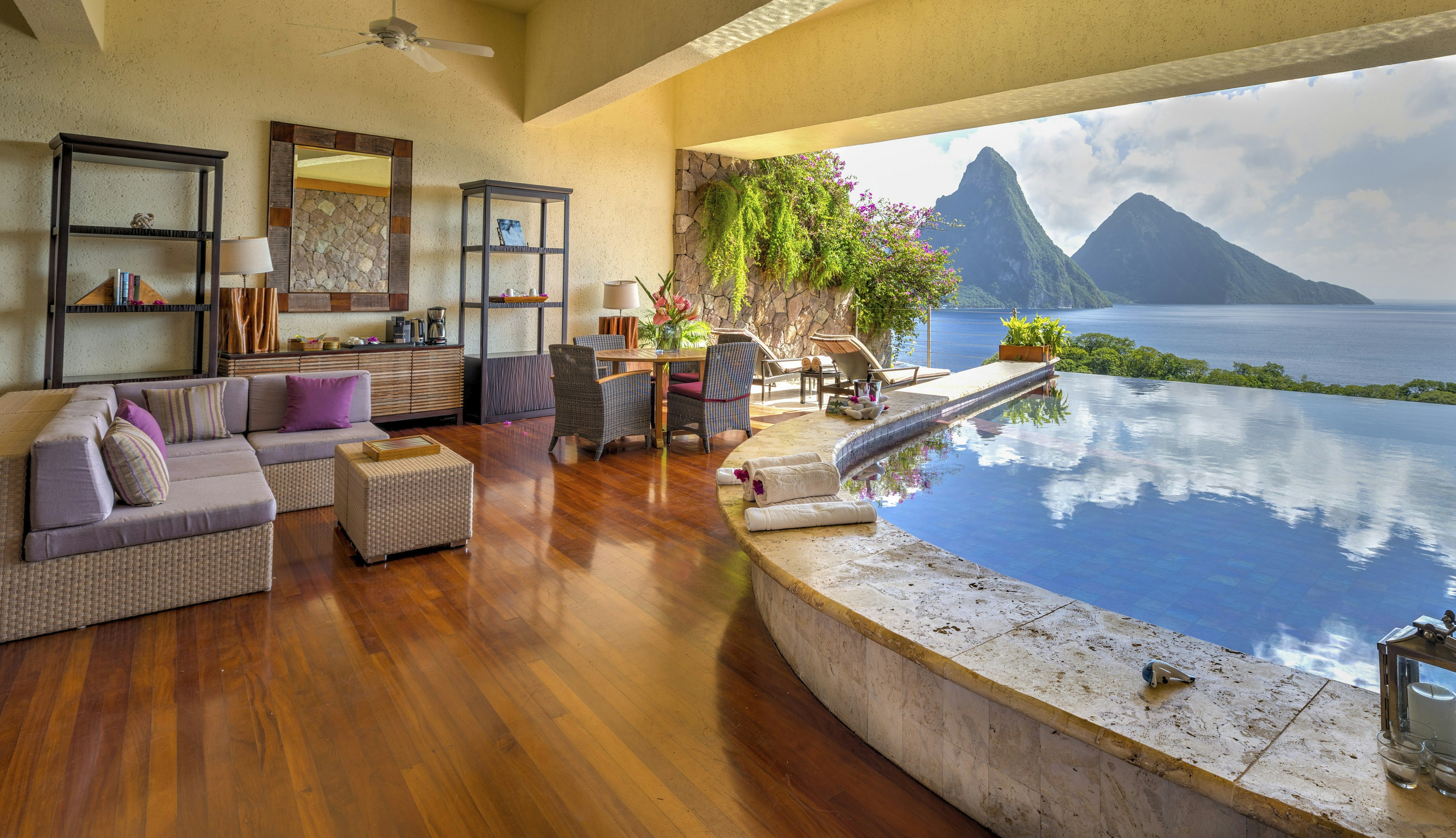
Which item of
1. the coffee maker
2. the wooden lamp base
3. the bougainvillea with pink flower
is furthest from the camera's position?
the bougainvillea with pink flower

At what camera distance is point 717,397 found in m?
5.91

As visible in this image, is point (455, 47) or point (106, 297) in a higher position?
point (455, 47)

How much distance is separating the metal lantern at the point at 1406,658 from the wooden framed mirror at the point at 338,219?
6.96 m

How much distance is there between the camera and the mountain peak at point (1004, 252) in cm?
1838

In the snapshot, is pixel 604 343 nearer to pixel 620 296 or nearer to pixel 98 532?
pixel 620 296

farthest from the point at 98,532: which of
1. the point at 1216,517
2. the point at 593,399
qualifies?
the point at 1216,517

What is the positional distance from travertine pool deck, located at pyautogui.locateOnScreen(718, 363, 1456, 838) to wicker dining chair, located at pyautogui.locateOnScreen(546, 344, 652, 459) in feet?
10.7

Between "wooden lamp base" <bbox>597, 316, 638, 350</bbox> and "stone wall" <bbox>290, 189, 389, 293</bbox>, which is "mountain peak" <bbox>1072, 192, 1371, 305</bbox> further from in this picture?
"stone wall" <bbox>290, 189, 389, 293</bbox>

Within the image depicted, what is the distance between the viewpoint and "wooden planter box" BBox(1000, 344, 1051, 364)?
9.60 m

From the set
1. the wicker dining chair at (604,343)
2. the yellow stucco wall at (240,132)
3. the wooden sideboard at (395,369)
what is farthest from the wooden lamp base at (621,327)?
the wooden sideboard at (395,369)

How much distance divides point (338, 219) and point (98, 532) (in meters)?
4.45

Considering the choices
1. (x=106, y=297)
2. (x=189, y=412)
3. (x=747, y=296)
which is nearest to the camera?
(x=189, y=412)

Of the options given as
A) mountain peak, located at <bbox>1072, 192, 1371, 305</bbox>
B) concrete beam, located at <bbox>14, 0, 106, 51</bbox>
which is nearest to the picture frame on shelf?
concrete beam, located at <bbox>14, 0, 106, 51</bbox>

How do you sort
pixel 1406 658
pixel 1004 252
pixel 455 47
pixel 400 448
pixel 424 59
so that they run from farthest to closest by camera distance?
1. pixel 1004 252
2. pixel 424 59
3. pixel 455 47
4. pixel 400 448
5. pixel 1406 658
